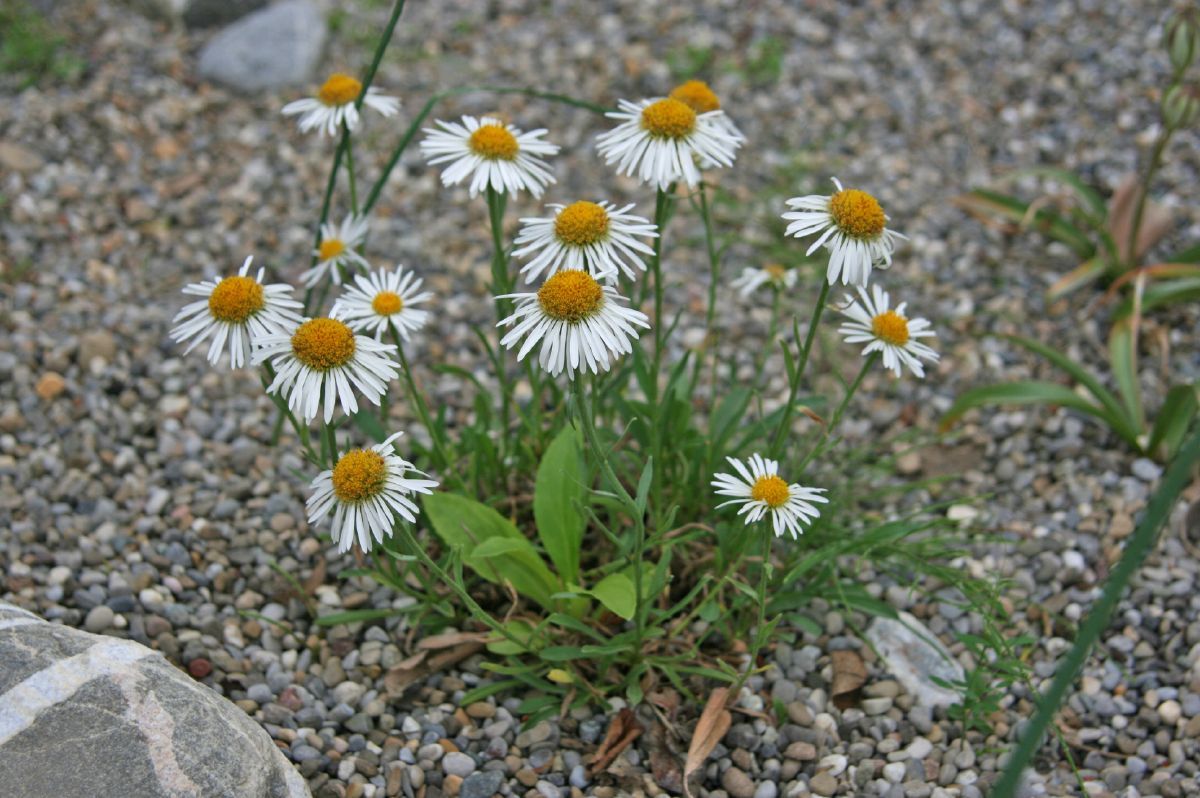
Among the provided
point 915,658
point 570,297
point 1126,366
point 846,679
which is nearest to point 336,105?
point 570,297

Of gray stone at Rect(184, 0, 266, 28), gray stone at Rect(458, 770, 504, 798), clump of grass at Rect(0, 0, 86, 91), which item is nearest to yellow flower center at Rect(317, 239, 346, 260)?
gray stone at Rect(458, 770, 504, 798)

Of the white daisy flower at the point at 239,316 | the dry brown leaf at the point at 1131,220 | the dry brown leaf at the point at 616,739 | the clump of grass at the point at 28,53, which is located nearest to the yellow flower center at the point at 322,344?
the white daisy flower at the point at 239,316

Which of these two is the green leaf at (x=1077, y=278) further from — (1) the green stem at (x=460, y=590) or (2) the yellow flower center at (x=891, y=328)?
(1) the green stem at (x=460, y=590)

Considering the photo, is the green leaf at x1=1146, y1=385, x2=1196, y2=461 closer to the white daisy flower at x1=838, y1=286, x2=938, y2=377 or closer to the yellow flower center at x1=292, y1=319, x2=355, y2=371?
the white daisy flower at x1=838, y1=286, x2=938, y2=377

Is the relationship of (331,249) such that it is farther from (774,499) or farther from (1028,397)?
(1028,397)

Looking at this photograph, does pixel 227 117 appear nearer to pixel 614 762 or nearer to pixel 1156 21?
pixel 614 762

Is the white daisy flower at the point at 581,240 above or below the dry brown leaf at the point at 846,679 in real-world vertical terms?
above
